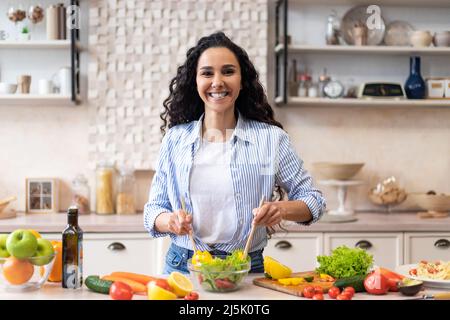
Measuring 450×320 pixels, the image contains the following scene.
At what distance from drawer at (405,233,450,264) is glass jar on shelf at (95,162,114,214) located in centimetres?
146

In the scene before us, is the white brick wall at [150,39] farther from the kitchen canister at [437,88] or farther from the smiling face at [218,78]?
the smiling face at [218,78]

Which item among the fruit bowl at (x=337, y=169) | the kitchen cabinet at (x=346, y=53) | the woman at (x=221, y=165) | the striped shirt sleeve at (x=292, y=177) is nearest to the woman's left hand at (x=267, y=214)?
the woman at (x=221, y=165)

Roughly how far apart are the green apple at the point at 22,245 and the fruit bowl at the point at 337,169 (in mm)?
2046

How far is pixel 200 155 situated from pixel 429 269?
73 centimetres

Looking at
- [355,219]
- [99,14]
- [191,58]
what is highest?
[99,14]

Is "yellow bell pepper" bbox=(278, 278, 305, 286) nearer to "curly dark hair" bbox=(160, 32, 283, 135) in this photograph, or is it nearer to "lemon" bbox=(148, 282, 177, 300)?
"lemon" bbox=(148, 282, 177, 300)

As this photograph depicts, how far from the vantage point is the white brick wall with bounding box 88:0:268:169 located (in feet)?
11.2

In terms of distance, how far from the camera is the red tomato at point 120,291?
1525 mm

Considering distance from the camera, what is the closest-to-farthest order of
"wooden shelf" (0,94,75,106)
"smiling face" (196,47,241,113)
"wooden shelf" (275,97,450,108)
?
1. "smiling face" (196,47,241,113)
2. "wooden shelf" (0,94,75,106)
3. "wooden shelf" (275,97,450,108)

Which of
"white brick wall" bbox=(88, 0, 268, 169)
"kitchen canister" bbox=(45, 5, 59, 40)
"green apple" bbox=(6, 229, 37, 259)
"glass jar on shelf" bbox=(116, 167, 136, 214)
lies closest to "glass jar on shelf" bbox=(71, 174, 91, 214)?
"glass jar on shelf" bbox=(116, 167, 136, 214)

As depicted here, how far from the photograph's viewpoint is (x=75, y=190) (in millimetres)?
3449

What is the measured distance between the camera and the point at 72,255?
168 centimetres
